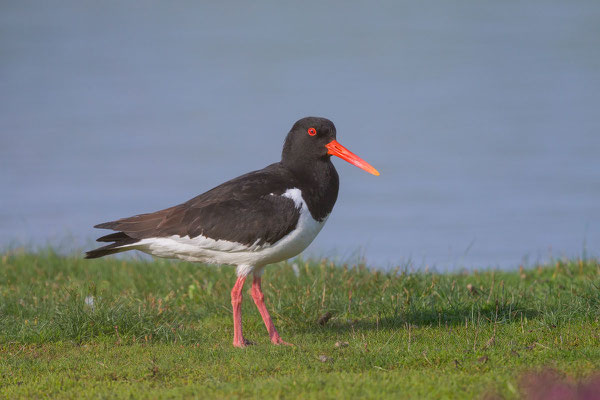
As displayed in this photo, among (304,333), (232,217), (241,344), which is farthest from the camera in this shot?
(304,333)

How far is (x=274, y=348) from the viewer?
19.0ft

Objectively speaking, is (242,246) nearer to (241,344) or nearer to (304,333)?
(241,344)

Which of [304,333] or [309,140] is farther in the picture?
[309,140]

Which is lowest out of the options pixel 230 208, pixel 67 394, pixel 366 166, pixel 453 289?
pixel 67 394

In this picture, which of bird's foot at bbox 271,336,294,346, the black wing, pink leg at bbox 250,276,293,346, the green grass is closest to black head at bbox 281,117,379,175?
the black wing

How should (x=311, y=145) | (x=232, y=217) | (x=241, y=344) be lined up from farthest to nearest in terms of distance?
(x=311, y=145), (x=232, y=217), (x=241, y=344)

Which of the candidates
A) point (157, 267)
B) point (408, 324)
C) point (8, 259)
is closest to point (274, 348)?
point (408, 324)

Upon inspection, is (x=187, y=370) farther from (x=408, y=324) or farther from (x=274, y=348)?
(x=408, y=324)

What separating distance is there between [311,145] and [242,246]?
1.24 m

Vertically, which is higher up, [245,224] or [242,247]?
[245,224]

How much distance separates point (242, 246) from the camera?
6262mm

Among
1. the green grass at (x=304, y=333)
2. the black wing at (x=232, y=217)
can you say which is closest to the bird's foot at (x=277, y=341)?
the green grass at (x=304, y=333)

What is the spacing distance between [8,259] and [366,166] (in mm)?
5659

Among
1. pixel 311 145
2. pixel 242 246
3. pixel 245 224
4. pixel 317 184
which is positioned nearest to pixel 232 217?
pixel 245 224
